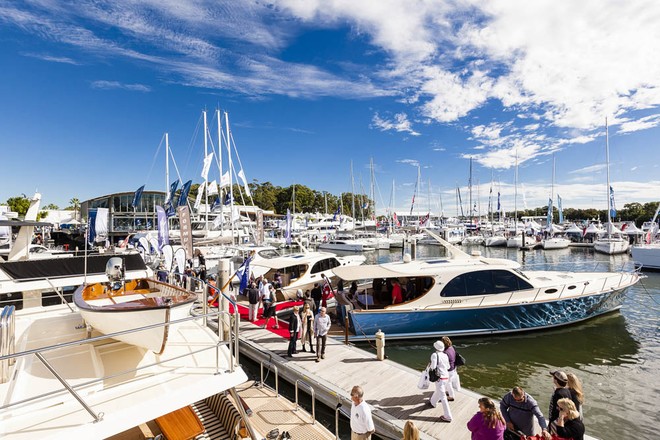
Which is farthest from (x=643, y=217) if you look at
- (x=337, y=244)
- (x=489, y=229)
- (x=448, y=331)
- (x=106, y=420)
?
(x=106, y=420)

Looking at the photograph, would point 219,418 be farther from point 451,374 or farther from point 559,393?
point 559,393

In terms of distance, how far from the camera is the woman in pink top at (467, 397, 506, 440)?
535 centimetres

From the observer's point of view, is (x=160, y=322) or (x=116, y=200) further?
(x=116, y=200)

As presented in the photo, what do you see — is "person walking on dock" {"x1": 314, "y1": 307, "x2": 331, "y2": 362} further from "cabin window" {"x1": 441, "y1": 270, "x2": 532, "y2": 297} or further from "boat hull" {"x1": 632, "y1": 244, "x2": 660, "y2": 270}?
"boat hull" {"x1": 632, "y1": 244, "x2": 660, "y2": 270}

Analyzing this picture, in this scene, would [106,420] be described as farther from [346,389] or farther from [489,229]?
[489,229]

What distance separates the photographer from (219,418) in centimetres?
650

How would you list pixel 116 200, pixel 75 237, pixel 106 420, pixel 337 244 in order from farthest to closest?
1. pixel 116 200
2. pixel 337 244
3. pixel 75 237
4. pixel 106 420

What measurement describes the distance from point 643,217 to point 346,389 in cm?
11638

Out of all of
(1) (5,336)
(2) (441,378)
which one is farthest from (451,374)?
(1) (5,336)

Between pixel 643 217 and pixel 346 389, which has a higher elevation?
pixel 643 217

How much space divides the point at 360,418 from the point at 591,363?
414 inches

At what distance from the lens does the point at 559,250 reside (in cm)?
5050

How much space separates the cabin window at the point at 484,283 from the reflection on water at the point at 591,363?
6.64ft

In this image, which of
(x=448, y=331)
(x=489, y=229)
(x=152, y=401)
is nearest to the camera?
(x=152, y=401)
